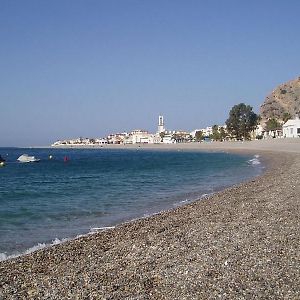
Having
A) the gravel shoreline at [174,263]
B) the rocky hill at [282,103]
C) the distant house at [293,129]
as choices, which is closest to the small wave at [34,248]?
the gravel shoreline at [174,263]

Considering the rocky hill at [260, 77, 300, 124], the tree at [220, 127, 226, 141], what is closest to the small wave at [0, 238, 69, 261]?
the tree at [220, 127, 226, 141]

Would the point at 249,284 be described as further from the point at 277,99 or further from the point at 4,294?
the point at 277,99

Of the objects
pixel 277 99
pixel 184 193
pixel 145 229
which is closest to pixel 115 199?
pixel 184 193

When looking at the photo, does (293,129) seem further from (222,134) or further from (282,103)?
(282,103)

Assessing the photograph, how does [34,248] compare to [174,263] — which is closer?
[174,263]

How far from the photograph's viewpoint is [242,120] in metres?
133

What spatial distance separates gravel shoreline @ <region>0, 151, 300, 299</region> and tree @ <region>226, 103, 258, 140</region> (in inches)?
4758

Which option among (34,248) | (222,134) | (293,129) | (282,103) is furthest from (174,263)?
(282,103)

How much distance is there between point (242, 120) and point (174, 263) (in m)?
129

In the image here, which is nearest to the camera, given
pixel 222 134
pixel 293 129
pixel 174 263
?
pixel 174 263

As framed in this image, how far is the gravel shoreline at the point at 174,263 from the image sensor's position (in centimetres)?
645

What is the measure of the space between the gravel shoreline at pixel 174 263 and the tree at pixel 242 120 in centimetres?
12086

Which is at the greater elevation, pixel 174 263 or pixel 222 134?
pixel 222 134

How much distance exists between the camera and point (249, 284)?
6453 millimetres
